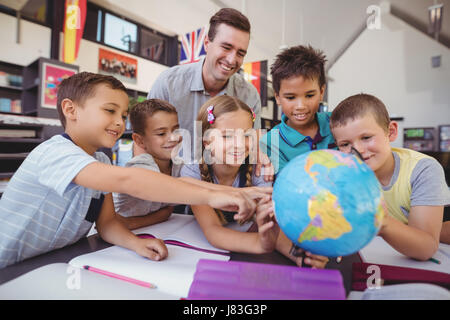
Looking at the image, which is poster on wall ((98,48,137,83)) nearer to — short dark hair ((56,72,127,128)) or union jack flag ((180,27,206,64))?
union jack flag ((180,27,206,64))

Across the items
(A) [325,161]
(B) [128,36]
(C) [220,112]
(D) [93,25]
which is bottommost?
(A) [325,161]

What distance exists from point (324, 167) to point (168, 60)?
707 centimetres

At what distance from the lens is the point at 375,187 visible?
649 mm

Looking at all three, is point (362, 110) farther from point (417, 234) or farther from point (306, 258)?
point (306, 258)

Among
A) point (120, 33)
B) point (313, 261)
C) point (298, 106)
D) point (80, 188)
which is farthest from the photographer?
point (120, 33)

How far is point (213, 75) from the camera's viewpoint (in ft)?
6.60

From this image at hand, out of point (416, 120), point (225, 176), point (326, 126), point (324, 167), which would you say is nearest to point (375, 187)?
point (324, 167)

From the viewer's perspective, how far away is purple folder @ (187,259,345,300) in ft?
1.87

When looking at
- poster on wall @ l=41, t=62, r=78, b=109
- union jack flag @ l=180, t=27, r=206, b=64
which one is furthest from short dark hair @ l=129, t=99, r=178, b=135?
poster on wall @ l=41, t=62, r=78, b=109

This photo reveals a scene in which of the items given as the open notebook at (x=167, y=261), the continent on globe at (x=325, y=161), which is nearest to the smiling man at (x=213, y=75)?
the open notebook at (x=167, y=261)

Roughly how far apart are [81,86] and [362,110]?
114 centimetres

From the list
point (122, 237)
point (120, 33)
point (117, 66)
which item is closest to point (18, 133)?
point (117, 66)

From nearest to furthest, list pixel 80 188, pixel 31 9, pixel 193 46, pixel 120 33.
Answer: pixel 80 188 < pixel 31 9 < pixel 193 46 < pixel 120 33
